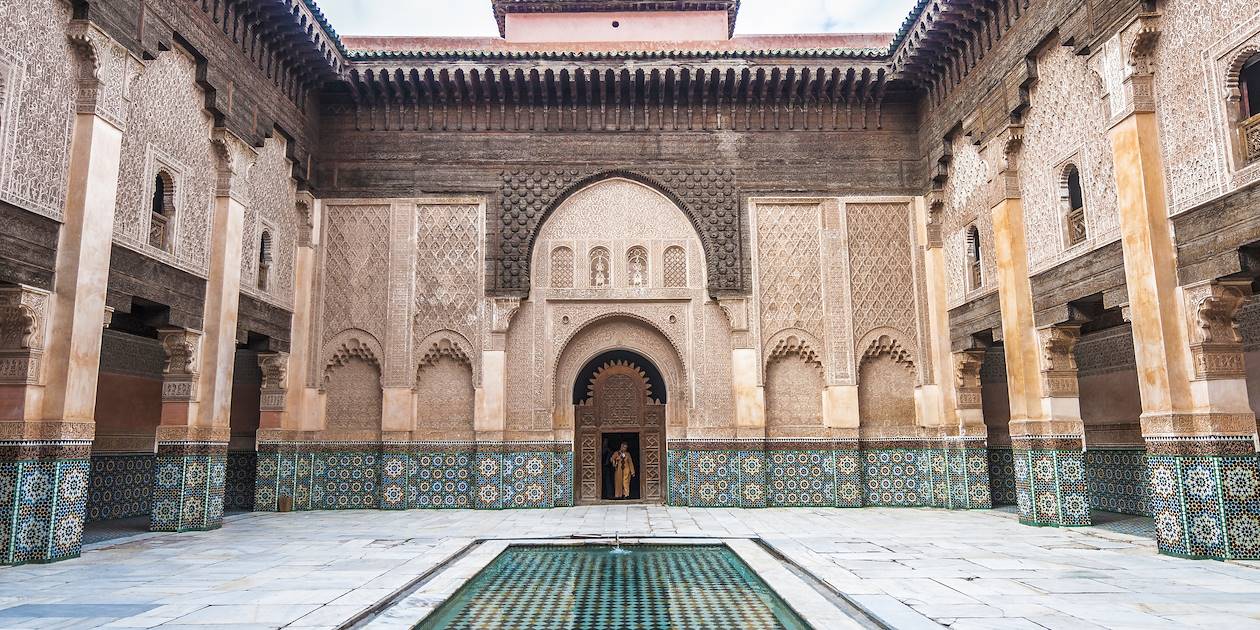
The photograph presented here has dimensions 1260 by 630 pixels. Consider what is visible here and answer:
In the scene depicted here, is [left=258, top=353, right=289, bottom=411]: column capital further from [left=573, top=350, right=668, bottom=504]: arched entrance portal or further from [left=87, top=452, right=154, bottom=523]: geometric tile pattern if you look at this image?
[left=573, top=350, right=668, bottom=504]: arched entrance portal

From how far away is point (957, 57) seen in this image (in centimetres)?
904

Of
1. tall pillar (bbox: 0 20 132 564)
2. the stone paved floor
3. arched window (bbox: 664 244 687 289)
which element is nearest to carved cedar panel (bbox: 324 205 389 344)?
the stone paved floor

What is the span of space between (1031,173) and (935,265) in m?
2.13

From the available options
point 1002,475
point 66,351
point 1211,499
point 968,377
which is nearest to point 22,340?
point 66,351

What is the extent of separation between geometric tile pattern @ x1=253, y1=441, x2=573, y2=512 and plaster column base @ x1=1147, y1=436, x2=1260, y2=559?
19.9 ft

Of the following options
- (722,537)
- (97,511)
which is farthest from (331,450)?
(722,537)

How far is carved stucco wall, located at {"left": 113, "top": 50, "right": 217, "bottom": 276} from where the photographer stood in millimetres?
6461

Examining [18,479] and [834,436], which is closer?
[18,479]

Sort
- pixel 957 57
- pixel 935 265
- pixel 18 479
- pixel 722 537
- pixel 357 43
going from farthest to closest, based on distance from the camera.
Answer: pixel 357 43 < pixel 935 265 < pixel 957 57 < pixel 722 537 < pixel 18 479

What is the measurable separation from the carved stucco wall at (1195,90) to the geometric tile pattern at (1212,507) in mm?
1777

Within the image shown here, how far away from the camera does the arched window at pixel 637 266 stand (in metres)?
10.1

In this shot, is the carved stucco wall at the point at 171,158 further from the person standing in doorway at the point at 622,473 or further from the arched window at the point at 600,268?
the person standing in doorway at the point at 622,473

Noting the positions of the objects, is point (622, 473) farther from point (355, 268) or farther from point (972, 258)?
point (972, 258)

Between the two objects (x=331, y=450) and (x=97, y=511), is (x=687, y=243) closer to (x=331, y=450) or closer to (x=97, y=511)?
(x=331, y=450)
